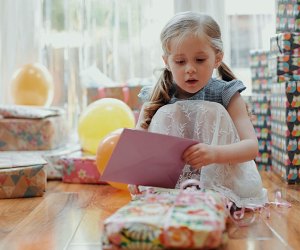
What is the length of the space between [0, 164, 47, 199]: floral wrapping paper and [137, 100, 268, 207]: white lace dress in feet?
1.71

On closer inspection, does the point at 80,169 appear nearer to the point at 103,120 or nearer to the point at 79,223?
the point at 103,120

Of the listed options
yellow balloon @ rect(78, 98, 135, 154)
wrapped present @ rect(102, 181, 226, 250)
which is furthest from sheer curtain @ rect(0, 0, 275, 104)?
wrapped present @ rect(102, 181, 226, 250)

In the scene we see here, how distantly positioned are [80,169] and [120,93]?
52 centimetres

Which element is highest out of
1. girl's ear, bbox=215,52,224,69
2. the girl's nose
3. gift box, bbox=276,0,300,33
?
gift box, bbox=276,0,300,33

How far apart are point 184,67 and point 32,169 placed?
692 mm

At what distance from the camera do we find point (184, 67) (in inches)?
52.9

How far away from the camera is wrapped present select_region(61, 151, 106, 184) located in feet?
6.58

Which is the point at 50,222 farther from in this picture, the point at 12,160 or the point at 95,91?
the point at 95,91

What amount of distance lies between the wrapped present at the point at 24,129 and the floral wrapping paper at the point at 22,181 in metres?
0.50

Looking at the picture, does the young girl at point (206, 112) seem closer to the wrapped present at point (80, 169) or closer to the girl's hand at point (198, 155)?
the girl's hand at point (198, 155)

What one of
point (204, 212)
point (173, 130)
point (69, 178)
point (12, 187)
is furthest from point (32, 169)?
point (204, 212)

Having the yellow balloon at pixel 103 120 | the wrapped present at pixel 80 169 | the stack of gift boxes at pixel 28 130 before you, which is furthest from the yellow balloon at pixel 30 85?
the wrapped present at pixel 80 169

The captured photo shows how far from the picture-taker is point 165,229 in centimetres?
88

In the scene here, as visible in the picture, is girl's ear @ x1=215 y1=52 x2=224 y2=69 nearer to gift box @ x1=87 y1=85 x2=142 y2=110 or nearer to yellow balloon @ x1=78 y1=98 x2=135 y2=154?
yellow balloon @ x1=78 y1=98 x2=135 y2=154
